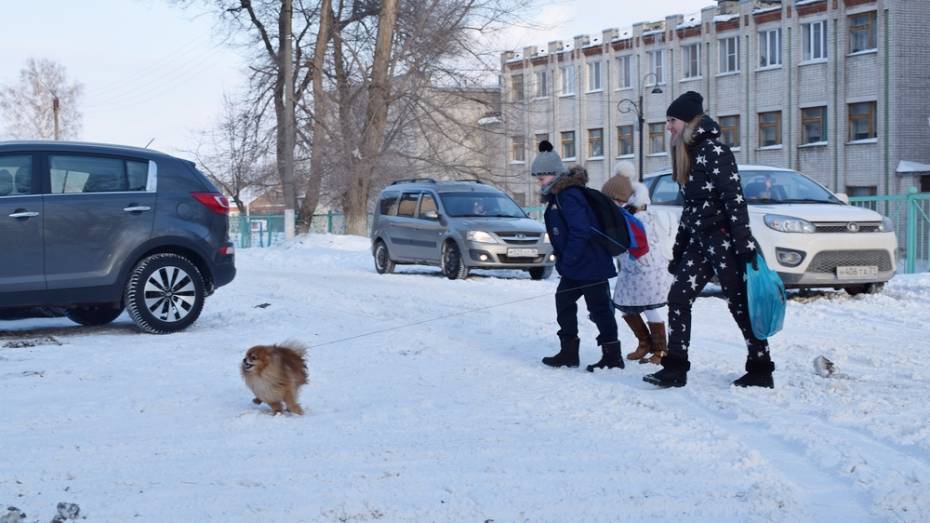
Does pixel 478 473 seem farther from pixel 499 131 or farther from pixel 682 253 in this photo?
pixel 499 131

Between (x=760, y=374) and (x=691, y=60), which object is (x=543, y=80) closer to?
(x=691, y=60)

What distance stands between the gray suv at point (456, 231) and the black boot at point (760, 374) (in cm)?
1093

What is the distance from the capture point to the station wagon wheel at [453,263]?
18.0m

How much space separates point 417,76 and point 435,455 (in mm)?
30136

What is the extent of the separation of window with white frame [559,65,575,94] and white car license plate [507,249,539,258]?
42220 millimetres

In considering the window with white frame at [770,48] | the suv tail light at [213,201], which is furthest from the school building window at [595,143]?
the suv tail light at [213,201]

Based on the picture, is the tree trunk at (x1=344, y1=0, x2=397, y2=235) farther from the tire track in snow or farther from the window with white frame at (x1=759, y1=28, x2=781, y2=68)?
the tire track in snow

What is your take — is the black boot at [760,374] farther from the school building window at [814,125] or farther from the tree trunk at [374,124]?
the school building window at [814,125]

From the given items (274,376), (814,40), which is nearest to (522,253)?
(274,376)

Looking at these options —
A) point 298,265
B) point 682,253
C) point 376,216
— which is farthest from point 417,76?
point 682,253

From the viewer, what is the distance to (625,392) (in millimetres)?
6883

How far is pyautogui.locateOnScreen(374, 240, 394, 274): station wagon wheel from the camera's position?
66.9 ft

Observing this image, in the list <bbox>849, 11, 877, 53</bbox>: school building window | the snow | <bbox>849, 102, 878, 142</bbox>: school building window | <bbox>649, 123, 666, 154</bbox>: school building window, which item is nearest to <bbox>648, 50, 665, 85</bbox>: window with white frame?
<bbox>649, 123, 666, 154</bbox>: school building window

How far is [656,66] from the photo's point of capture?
179 ft
